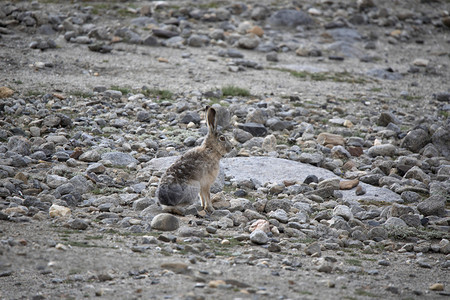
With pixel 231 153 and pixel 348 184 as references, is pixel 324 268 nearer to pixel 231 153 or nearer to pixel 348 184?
pixel 348 184

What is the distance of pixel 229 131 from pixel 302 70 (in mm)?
5702

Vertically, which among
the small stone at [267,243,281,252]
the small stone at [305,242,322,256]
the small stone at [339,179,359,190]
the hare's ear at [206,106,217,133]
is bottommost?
the small stone at [339,179,359,190]

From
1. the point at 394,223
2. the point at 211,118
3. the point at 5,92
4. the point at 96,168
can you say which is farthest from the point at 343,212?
the point at 5,92

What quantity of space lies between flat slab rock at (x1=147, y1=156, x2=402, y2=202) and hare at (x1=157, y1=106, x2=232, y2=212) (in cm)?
119

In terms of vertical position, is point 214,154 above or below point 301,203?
above

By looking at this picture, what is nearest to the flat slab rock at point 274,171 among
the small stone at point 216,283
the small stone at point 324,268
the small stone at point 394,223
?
the small stone at point 394,223

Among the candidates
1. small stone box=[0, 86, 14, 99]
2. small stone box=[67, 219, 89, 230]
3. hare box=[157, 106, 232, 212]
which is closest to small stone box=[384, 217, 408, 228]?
hare box=[157, 106, 232, 212]

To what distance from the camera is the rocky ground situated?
598 cm

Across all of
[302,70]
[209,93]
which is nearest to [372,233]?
[209,93]

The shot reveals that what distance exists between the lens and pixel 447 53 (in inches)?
772

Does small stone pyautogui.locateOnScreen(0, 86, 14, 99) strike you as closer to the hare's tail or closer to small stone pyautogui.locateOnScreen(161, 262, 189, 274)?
the hare's tail

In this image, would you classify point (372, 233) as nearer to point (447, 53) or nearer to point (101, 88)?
point (101, 88)

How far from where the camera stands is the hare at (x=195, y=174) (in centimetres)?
746

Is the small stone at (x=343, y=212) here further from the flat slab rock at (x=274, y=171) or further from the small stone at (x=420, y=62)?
the small stone at (x=420, y=62)
